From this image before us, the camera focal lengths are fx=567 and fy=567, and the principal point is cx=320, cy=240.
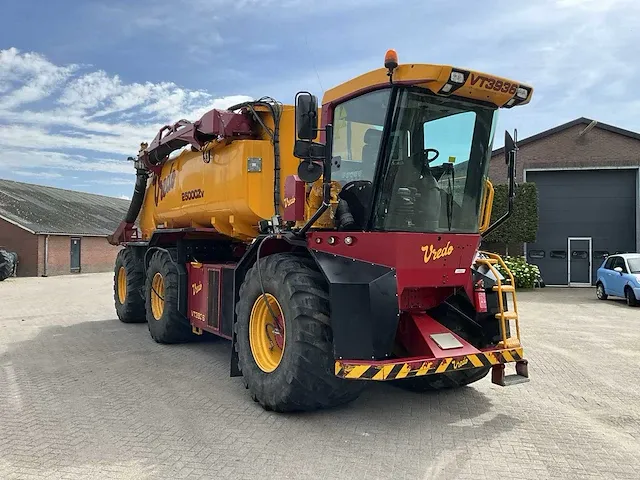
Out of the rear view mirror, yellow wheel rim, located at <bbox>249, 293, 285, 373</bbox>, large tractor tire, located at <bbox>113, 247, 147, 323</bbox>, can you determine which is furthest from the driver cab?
large tractor tire, located at <bbox>113, 247, 147, 323</bbox>

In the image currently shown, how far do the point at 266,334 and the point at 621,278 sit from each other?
14.4 metres

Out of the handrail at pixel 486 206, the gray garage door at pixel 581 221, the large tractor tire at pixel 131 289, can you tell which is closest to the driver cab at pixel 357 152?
the handrail at pixel 486 206

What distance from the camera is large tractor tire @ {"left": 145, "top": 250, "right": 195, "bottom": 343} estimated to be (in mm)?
8930

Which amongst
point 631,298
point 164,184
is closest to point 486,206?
point 164,184

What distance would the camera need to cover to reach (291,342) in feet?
16.9

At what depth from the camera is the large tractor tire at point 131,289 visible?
37.2ft

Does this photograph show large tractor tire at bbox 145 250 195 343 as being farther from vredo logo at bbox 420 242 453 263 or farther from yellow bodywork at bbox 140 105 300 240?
vredo logo at bbox 420 242 453 263

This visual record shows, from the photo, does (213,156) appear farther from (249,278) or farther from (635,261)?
(635,261)

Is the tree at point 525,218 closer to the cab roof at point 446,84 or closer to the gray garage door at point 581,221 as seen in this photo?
the gray garage door at point 581,221

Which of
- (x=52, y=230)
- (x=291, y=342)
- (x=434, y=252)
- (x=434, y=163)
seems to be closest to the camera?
(x=291, y=342)

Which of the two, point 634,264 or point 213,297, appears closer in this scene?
point 213,297

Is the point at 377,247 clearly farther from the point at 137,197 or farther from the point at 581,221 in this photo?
the point at 581,221

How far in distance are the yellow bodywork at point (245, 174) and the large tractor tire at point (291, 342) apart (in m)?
0.65

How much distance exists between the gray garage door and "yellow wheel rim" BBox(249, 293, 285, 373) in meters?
20.4
